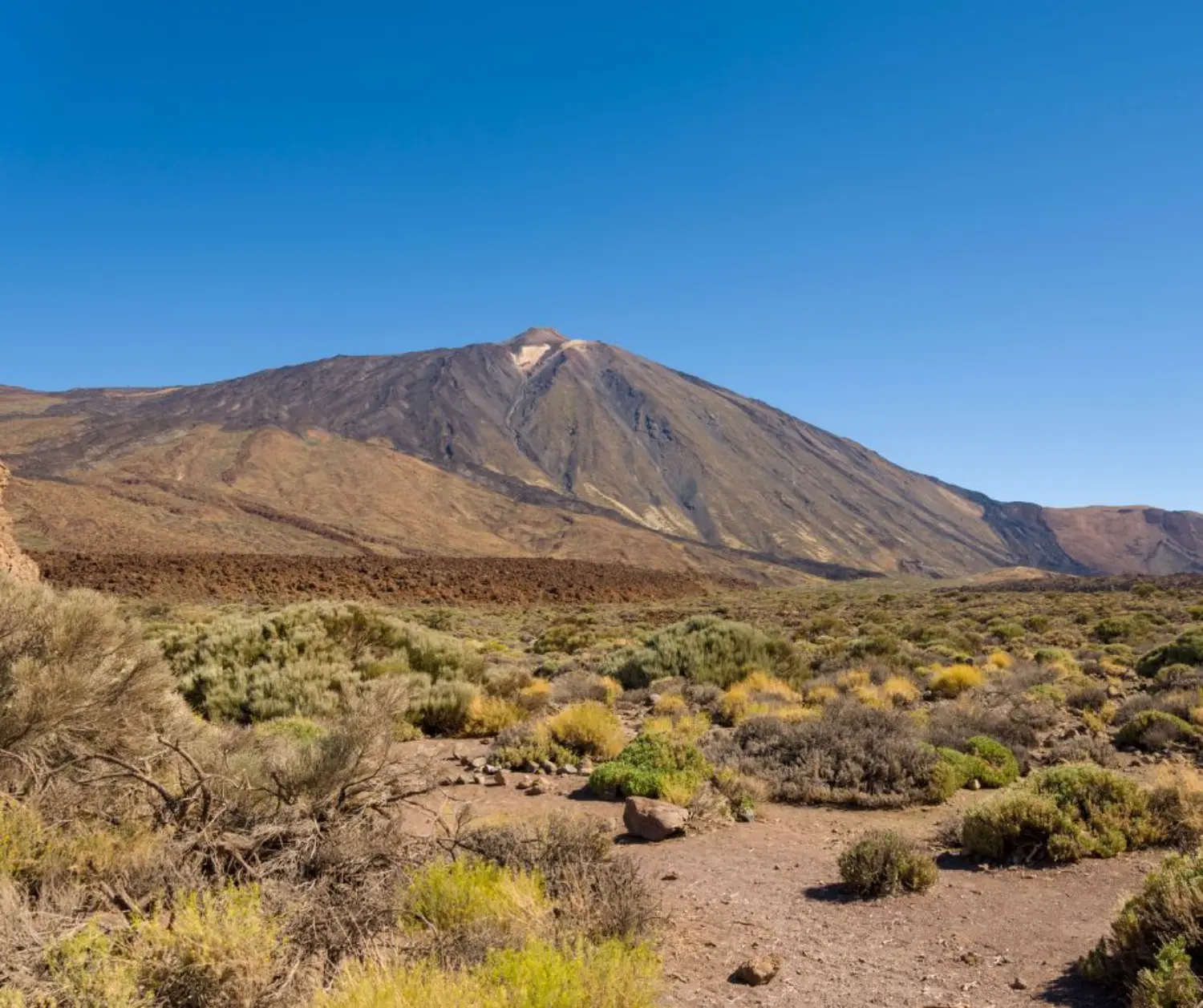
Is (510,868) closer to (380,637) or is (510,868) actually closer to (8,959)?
(8,959)

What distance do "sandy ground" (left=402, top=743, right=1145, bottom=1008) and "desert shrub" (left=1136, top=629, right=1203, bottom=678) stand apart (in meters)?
10.5

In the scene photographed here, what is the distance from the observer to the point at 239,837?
12.9 ft

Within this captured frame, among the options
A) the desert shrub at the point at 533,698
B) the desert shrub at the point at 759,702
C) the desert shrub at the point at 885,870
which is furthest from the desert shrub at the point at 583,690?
the desert shrub at the point at 885,870

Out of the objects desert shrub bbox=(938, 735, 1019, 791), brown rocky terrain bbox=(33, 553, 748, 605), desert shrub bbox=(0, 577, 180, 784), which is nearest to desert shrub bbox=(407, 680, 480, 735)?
desert shrub bbox=(0, 577, 180, 784)

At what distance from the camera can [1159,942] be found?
3.68m

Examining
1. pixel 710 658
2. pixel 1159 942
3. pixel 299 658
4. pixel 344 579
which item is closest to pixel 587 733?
pixel 299 658

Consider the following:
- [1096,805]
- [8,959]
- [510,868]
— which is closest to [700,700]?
[1096,805]

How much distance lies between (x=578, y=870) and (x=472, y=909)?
822 millimetres

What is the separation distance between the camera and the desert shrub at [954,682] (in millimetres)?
12945

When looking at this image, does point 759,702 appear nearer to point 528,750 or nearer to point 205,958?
point 528,750

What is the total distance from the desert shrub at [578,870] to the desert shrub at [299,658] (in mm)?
6026

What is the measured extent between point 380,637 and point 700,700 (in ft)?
18.8

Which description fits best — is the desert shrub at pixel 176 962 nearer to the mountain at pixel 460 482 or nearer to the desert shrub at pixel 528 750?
the desert shrub at pixel 528 750

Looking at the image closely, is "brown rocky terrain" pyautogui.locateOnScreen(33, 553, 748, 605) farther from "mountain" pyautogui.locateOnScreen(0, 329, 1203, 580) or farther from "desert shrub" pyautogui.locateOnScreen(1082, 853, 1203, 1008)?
"desert shrub" pyautogui.locateOnScreen(1082, 853, 1203, 1008)
